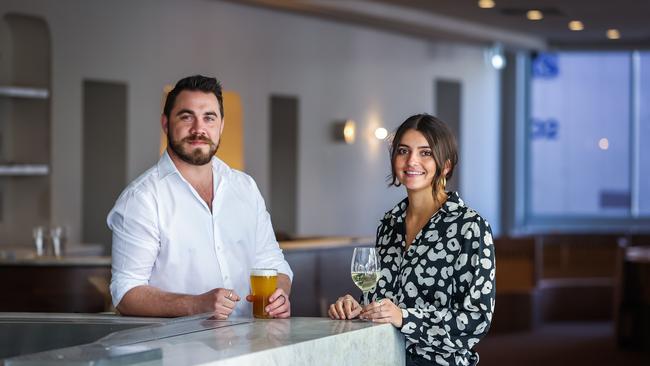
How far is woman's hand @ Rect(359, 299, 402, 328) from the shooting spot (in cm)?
289

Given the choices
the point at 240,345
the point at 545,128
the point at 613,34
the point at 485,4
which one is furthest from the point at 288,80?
the point at 240,345

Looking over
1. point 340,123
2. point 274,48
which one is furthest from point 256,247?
point 340,123

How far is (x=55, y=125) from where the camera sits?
26.2ft

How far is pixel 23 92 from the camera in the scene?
753cm

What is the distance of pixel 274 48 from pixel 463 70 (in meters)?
3.41

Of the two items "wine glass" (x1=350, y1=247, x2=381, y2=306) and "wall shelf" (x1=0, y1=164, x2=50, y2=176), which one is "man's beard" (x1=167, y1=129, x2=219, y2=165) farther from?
"wall shelf" (x1=0, y1=164, x2=50, y2=176)

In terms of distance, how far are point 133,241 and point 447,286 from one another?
2.97 ft

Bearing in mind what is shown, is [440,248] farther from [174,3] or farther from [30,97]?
[174,3]

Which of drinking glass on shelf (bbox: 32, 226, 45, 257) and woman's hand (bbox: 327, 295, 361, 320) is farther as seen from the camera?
drinking glass on shelf (bbox: 32, 226, 45, 257)

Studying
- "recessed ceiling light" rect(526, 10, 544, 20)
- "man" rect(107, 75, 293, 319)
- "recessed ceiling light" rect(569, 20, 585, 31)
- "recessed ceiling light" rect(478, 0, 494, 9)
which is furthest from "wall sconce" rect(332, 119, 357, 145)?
"man" rect(107, 75, 293, 319)

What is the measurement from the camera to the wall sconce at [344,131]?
10.9 meters

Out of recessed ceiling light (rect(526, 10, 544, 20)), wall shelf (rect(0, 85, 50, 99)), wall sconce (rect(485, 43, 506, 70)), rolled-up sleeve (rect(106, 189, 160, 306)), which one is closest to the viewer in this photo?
rolled-up sleeve (rect(106, 189, 160, 306))

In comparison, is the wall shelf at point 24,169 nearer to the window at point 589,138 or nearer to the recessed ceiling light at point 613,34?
the recessed ceiling light at point 613,34

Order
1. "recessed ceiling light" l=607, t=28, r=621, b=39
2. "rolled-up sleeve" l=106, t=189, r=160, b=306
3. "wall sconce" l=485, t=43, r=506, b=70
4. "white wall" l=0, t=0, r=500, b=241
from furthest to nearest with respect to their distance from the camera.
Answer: "wall sconce" l=485, t=43, r=506, b=70
"recessed ceiling light" l=607, t=28, r=621, b=39
"white wall" l=0, t=0, r=500, b=241
"rolled-up sleeve" l=106, t=189, r=160, b=306
